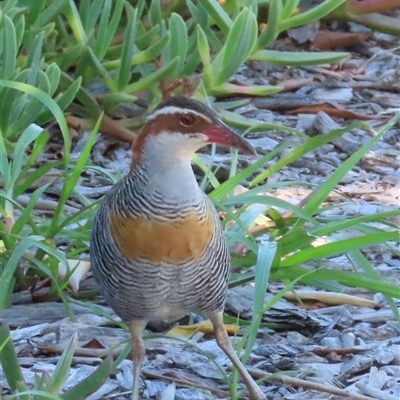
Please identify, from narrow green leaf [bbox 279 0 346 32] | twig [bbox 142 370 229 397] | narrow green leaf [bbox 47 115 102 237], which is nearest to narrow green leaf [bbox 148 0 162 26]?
narrow green leaf [bbox 279 0 346 32]

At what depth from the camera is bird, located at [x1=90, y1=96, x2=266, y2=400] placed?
2.84m

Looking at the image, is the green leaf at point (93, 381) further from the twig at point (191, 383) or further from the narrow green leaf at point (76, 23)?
the narrow green leaf at point (76, 23)

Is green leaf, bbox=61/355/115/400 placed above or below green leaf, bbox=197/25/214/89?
below

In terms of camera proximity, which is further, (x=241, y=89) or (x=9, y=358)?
(x=241, y=89)

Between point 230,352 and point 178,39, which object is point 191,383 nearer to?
point 230,352

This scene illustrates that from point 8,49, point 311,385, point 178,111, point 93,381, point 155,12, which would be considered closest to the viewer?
point 93,381

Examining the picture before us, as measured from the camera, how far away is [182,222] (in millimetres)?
2842

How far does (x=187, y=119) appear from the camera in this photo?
9.28 ft

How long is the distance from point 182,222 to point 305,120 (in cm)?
233

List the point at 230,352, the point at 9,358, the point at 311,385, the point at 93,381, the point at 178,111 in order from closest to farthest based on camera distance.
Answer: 1. the point at 93,381
2. the point at 9,358
3. the point at 178,111
4. the point at 311,385
5. the point at 230,352

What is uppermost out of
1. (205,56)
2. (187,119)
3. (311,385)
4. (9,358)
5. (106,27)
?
(187,119)

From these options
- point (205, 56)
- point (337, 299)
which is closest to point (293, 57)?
point (205, 56)

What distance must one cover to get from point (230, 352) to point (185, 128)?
752mm

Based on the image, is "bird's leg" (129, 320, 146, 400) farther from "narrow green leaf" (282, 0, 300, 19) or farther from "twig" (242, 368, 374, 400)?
"narrow green leaf" (282, 0, 300, 19)
